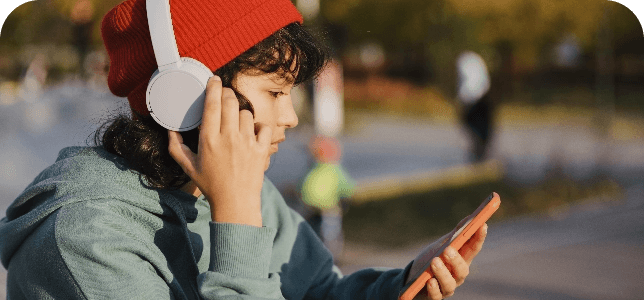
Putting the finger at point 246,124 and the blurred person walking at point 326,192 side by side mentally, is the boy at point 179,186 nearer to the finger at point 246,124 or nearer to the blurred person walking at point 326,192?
the finger at point 246,124

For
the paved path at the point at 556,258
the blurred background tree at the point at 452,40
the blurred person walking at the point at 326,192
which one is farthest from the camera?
the blurred background tree at the point at 452,40

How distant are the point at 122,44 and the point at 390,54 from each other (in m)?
18.8

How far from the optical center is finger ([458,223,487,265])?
5.00 ft

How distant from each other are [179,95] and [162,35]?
0.42 feet

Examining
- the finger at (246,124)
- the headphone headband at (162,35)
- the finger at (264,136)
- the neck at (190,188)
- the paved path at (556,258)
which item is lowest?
the paved path at (556,258)

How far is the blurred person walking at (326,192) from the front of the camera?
18.8 ft

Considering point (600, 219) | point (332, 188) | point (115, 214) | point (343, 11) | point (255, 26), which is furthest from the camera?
point (343, 11)

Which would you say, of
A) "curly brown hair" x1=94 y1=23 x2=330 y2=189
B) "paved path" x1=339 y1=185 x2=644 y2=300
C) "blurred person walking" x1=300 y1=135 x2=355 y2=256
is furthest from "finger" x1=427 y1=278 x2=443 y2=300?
"blurred person walking" x1=300 y1=135 x2=355 y2=256

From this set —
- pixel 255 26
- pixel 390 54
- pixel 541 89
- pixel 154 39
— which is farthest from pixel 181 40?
pixel 541 89

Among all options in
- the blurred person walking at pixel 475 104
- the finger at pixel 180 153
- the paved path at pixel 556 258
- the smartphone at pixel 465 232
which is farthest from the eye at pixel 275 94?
the blurred person walking at pixel 475 104

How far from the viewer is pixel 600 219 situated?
7121 millimetres

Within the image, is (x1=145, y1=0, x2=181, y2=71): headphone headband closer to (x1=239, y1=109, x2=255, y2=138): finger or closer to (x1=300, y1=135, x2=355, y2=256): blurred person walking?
(x1=239, y1=109, x2=255, y2=138): finger

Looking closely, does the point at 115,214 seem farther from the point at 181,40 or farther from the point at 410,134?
the point at 410,134

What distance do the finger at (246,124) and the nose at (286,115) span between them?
0.60 ft
